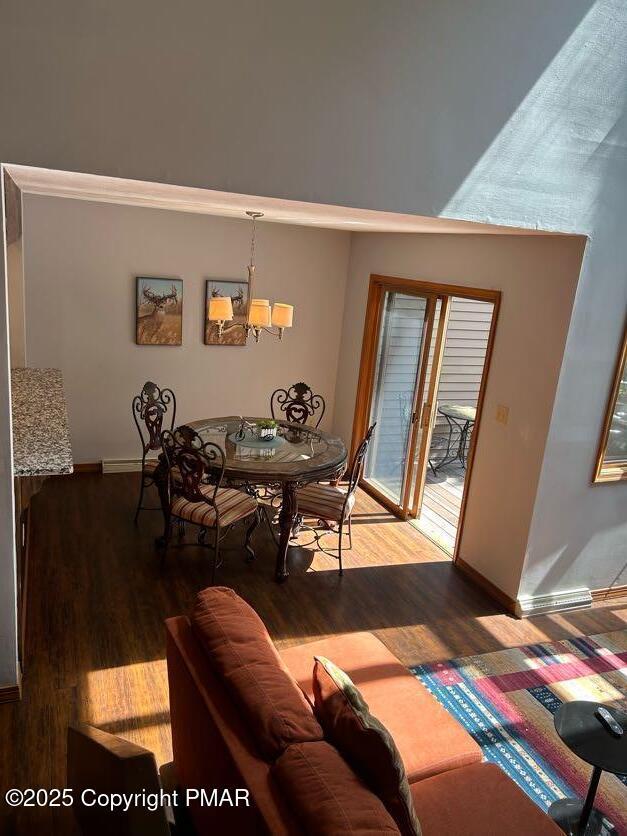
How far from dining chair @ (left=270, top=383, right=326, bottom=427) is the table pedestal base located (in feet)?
11.8

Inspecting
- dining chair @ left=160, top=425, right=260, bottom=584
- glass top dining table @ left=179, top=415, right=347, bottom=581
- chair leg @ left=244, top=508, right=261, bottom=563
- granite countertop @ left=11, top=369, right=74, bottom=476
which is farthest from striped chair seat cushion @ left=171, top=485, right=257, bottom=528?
granite countertop @ left=11, top=369, right=74, bottom=476

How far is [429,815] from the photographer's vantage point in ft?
6.95

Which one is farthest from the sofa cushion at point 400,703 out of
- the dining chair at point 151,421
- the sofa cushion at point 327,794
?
the dining chair at point 151,421

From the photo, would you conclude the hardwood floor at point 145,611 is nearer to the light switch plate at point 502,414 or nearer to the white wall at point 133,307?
the white wall at point 133,307

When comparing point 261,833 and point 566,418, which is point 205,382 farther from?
point 261,833

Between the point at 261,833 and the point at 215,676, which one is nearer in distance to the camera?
the point at 261,833

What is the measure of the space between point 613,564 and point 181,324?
4259mm

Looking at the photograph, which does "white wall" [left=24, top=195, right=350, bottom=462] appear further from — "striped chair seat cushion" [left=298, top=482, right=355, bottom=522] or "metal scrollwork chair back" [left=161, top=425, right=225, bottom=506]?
"striped chair seat cushion" [left=298, top=482, right=355, bottom=522]

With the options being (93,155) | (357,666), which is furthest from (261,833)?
(93,155)

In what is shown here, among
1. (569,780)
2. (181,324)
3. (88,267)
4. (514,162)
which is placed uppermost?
(514,162)

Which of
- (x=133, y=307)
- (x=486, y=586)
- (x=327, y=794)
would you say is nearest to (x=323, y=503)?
(x=486, y=586)

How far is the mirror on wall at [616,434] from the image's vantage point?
418cm

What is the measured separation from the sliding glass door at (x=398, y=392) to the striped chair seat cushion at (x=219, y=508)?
177 centimetres

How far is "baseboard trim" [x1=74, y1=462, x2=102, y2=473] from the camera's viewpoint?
6.10 meters
